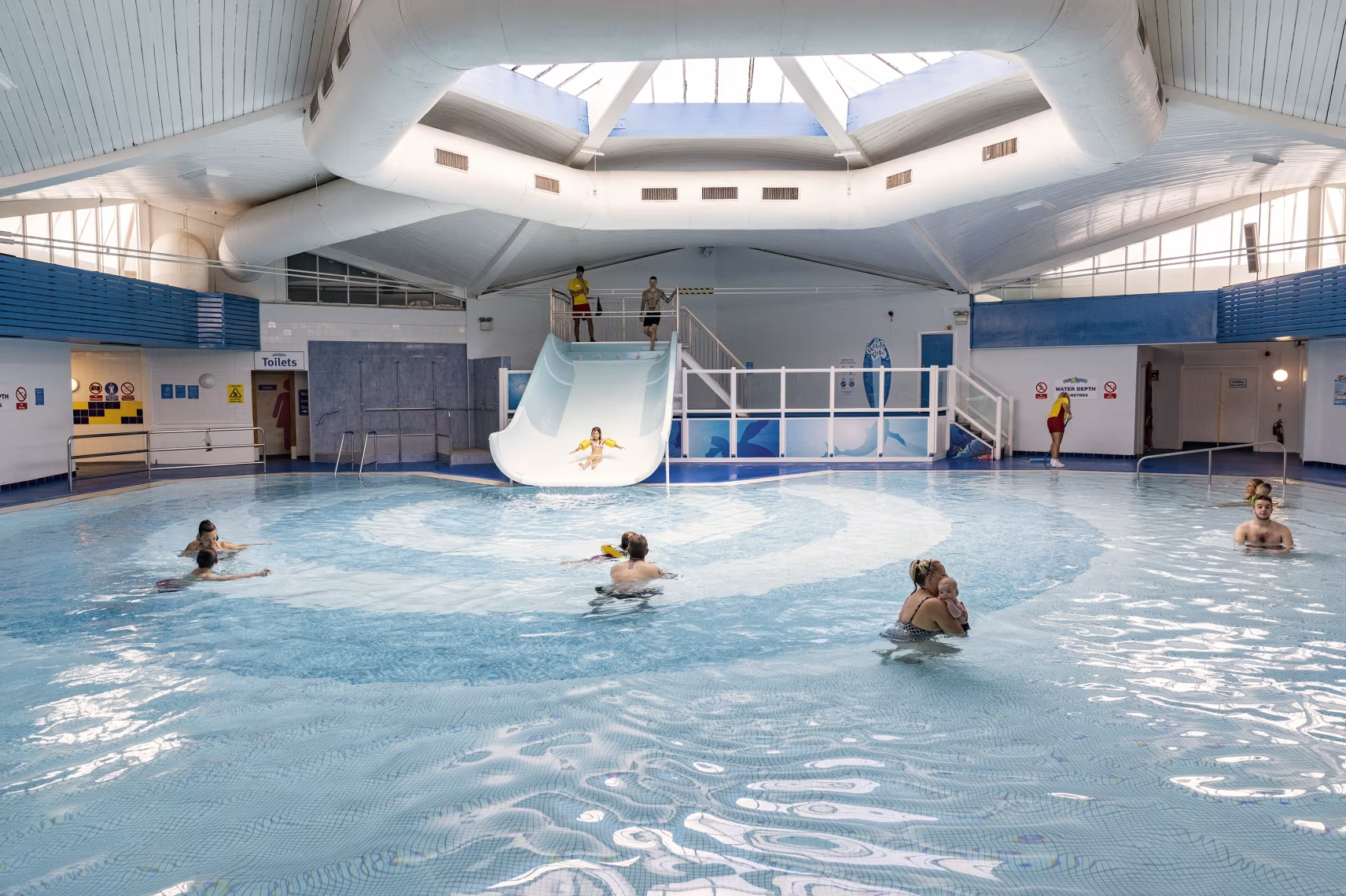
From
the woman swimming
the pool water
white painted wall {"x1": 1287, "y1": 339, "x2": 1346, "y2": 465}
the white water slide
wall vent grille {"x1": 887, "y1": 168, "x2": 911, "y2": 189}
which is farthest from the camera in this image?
white painted wall {"x1": 1287, "y1": 339, "x2": 1346, "y2": 465}

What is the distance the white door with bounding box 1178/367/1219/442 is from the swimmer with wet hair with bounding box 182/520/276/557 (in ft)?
66.9

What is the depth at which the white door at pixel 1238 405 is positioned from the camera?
19797mm

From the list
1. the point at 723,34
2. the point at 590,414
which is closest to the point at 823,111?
the point at 723,34

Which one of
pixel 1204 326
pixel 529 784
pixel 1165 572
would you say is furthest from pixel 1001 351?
pixel 529 784

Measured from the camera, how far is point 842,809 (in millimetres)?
3418

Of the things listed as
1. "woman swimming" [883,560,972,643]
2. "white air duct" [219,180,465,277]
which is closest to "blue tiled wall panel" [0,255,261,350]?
"white air duct" [219,180,465,277]

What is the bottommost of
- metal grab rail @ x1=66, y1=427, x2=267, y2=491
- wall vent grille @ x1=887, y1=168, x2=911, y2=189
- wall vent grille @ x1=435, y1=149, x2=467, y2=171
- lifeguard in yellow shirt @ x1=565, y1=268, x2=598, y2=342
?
metal grab rail @ x1=66, y1=427, x2=267, y2=491

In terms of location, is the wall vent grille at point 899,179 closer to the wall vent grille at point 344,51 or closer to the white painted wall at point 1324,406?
the wall vent grille at point 344,51

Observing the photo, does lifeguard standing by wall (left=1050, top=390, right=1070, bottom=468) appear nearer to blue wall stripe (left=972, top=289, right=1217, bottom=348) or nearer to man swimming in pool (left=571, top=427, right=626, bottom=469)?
blue wall stripe (left=972, top=289, right=1217, bottom=348)

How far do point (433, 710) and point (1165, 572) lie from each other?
614 cm

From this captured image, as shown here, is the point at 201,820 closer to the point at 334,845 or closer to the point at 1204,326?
the point at 334,845

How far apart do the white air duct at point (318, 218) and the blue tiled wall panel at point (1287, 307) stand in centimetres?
1324

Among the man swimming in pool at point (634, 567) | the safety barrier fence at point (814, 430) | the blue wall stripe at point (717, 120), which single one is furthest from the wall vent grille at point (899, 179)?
the man swimming in pool at point (634, 567)

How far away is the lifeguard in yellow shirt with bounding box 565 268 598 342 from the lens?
1783 cm
